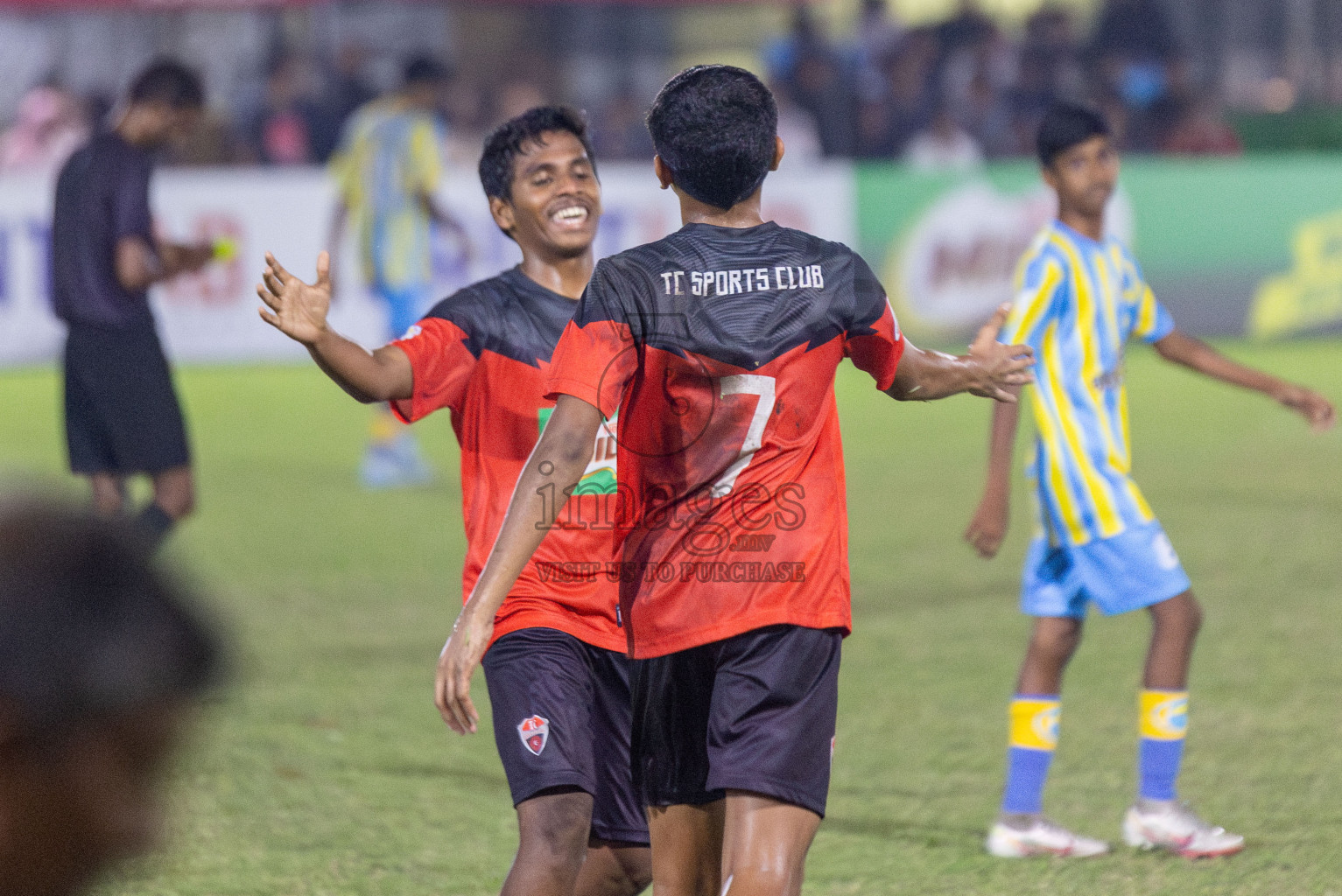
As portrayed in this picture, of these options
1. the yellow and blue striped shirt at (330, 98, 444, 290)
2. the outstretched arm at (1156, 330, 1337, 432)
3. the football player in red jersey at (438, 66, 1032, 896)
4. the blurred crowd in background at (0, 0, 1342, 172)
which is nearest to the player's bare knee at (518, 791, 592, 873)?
the football player in red jersey at (438, 66, 1032, 896)

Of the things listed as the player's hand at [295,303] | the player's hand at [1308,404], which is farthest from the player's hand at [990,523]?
the player's hand at [295,303]

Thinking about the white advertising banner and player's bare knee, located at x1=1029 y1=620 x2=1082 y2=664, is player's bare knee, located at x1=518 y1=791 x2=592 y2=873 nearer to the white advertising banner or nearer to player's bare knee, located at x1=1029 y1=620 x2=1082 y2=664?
player's bare knee, located at x1=1029 y1=620 x2=1082 y2=664

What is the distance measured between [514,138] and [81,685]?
117 inches

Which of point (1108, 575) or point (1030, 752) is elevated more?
point (1108, 575)

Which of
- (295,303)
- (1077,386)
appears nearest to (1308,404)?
(1077,386)

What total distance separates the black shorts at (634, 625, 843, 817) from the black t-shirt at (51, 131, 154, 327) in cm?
460

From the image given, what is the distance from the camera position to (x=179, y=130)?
23.6 ft

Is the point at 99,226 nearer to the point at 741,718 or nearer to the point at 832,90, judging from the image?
the point at 741,718

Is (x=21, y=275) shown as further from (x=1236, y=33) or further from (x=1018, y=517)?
(x=1236, y=33)

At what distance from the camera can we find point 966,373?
3.41 meters

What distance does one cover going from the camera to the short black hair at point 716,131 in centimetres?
307

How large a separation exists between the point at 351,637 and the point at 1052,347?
360cm

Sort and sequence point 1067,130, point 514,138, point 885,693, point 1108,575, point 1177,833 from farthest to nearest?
point 885,693, point 1067,130, point 1108,575, point 1177,833, point 514,138

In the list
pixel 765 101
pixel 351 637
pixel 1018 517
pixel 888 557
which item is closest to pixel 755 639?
pixel 765 101
